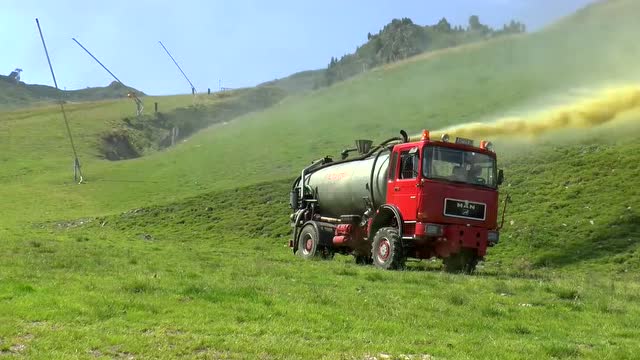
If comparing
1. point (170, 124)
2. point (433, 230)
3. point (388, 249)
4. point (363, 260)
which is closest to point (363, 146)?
point (363, 260)

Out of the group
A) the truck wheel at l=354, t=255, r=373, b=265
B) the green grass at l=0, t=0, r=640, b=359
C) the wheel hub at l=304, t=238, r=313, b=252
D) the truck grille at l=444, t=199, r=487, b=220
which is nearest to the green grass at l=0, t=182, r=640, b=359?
the green grass at l=0, t=0, r=640, b=359

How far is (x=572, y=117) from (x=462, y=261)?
824 cm

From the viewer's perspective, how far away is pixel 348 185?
26500 mm

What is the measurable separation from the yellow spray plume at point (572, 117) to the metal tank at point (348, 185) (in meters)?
3.85

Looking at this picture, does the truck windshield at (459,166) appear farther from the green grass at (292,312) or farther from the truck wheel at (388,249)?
the green grass at (292,312)

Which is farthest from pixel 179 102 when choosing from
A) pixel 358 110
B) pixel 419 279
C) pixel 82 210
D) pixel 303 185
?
pixel 419 279

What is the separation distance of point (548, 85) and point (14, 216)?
1796 inches

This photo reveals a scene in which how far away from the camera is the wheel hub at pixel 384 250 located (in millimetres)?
22862

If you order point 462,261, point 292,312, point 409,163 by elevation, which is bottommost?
point 462,261

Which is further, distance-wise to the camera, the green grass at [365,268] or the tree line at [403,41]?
the tree line at [403,41]

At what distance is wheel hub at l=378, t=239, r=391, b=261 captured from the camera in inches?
900

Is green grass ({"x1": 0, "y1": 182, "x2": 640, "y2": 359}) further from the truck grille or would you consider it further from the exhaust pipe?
the exhaust pipe

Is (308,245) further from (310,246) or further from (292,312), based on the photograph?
(292,312)

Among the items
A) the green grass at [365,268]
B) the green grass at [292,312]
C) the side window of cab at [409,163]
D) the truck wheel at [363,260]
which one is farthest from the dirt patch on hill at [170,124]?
the green grass at [292,312]
